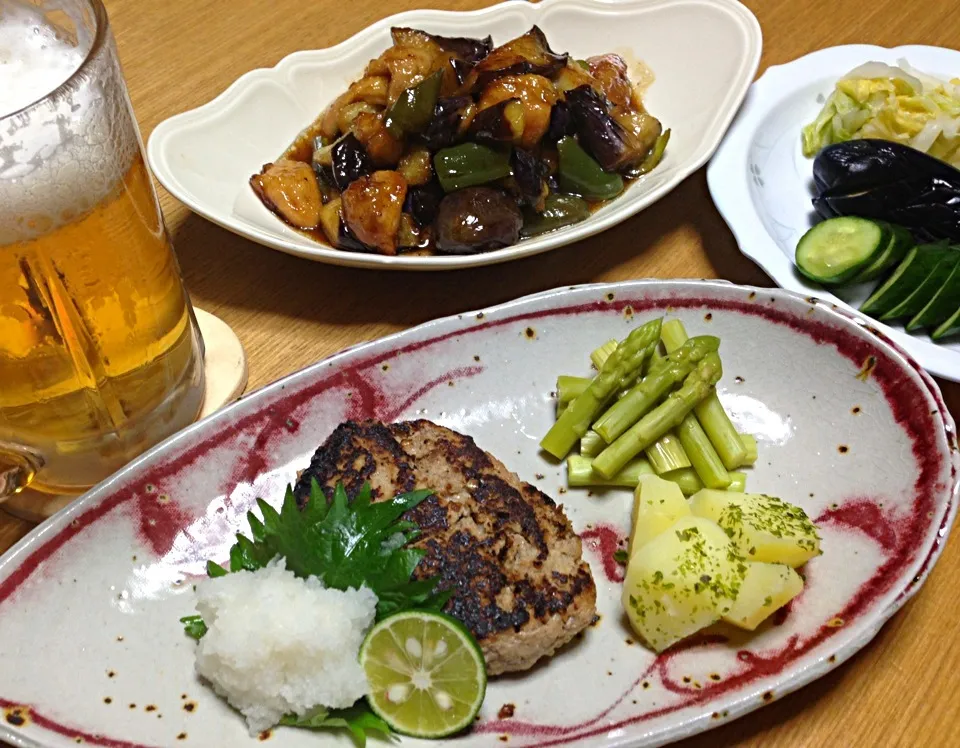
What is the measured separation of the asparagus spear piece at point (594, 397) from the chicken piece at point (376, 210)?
87 cm

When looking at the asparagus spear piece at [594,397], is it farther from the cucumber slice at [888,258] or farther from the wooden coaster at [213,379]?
the wooden coaster at [213,379]

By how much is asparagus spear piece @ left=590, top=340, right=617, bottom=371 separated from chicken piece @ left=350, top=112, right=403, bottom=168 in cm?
107

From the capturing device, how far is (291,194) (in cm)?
321

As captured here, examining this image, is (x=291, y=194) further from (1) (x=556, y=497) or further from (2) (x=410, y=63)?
(1) (x=556, y=497)

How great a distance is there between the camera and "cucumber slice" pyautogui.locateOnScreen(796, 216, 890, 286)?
2857mm

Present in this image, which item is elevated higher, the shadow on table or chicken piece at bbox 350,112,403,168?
chicken piece at bbox 350,112,403,168

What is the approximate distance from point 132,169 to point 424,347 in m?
0.95

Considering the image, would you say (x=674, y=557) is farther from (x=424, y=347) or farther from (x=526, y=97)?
(x=526, y=97)

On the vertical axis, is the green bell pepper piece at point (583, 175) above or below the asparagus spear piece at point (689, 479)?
above

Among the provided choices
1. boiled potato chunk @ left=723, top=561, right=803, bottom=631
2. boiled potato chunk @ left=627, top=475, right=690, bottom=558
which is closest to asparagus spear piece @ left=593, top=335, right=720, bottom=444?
boiled potato chunk @ left=627, top=475, right=690, bottom=558

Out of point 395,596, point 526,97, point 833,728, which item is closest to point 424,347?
point 395,596

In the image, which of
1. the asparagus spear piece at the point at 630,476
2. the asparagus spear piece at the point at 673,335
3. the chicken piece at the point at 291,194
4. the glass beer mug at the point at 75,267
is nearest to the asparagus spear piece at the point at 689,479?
the asparagus spear piece at the point at 630,476

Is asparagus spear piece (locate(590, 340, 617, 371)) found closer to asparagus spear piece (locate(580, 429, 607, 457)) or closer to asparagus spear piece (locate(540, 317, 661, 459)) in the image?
asparagus spear piece (locate(540, 317, 661, 459))

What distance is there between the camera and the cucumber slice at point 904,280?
2764 mm
